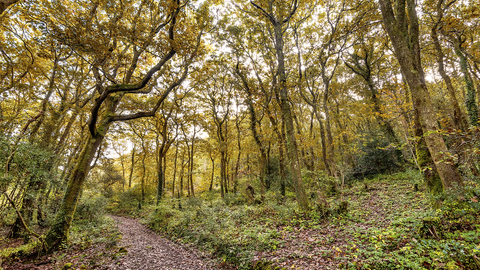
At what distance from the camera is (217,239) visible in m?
6.92

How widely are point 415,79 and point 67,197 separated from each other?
510 inches

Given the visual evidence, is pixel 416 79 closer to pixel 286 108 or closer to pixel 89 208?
pixel 286 108

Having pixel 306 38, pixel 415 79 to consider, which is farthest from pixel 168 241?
pixel 306 38

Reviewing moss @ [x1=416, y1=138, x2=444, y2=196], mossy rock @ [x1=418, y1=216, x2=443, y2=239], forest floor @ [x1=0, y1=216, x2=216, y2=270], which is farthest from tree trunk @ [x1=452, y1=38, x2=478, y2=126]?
forest floor @ [x1=0, y1=216, x2=216, y2=270]

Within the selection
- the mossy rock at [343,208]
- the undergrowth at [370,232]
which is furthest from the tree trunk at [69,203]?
the mossy rock at [343,208]

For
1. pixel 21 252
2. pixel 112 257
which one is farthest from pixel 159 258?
pixel 21 252

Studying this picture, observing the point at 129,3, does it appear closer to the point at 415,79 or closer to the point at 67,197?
the point at 67,197

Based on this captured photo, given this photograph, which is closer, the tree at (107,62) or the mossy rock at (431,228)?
the mossy rock at (431,228)

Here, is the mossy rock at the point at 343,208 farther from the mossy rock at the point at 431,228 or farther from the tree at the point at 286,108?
the mossy rock at the point at 431,228

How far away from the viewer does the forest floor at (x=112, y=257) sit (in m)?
5.66

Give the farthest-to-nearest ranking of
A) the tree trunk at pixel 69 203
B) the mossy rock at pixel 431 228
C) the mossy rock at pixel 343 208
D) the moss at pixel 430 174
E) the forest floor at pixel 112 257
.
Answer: the mossy rock at pixel 343 208 < the tree trunk at pixel 69 203 < the moss at pixel 430 174 < the forest floor at pixel 112 257 < the mossy rock at pixel 431 228

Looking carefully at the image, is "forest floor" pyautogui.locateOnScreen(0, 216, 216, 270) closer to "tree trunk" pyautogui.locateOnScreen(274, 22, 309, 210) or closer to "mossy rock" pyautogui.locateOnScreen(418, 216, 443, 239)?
"tree trunk" pyautogui.locateOnScreen(274, 22, 309, 210)

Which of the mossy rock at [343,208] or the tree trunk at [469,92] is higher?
the tree trunk at [469,92]

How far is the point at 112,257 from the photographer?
6.42 m
